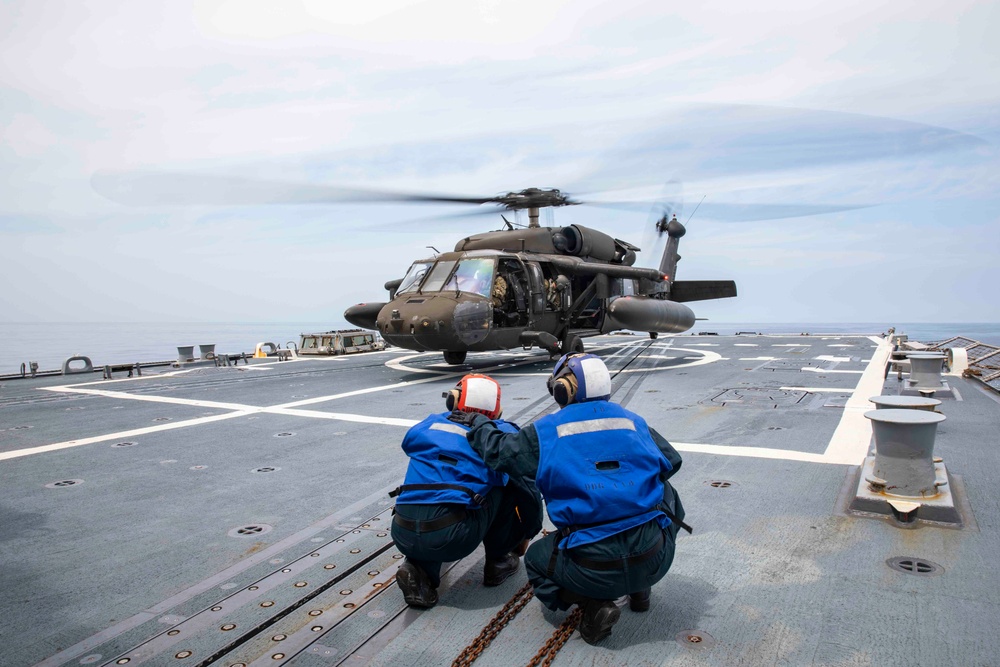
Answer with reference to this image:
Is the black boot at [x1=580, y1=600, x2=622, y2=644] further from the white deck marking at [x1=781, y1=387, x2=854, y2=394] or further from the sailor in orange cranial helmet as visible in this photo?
the white deck marking at [x1=781, y1=387, x2=854, y2=394]

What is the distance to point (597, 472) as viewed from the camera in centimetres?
267

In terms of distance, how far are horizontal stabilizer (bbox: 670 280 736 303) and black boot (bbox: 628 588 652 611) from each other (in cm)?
1577

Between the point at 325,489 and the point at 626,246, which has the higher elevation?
the point at 626,246

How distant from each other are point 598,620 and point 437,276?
962 cm

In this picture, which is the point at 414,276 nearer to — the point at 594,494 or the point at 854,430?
the point at 854,430

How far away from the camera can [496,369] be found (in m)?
13.2

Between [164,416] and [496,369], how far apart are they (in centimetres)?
656

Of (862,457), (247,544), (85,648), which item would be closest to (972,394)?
(862,457)

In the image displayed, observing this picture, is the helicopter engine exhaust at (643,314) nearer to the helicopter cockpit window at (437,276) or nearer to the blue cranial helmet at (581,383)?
the helicopter cockpit window at (437,276)

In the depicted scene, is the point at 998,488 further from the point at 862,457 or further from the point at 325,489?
the point at 325,489

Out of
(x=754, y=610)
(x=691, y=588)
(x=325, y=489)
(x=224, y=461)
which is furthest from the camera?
(x=224, y=461)

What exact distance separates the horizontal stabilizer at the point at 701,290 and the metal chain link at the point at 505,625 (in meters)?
15.9

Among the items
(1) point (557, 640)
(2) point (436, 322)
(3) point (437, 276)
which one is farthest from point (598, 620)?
(3) point (437, 276)

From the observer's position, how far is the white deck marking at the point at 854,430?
552cm
